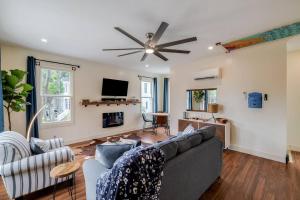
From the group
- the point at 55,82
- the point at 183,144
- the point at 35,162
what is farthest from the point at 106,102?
the point at 183,144

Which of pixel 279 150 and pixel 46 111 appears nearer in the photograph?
pixel 279 150

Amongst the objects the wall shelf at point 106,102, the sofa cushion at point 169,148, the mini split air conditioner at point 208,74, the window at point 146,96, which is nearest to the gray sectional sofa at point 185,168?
the sofa cushion at point 169,148

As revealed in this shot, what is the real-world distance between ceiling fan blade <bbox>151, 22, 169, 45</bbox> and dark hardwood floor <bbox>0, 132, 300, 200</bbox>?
8.12 feet

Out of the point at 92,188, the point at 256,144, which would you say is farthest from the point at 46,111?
the point at 256,144

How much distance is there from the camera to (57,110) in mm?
4535

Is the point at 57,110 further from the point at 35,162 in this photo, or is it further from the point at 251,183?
the point at 251,183

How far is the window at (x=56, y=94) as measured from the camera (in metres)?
4.27

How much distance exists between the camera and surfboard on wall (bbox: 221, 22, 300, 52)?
2.88 metres

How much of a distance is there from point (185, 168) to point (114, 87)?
4557 mm

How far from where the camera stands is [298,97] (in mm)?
3865

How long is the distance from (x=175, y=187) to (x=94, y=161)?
987 millimetres

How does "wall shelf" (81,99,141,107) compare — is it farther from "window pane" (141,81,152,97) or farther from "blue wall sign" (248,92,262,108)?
"blue wall sign" (248,92,262,108)

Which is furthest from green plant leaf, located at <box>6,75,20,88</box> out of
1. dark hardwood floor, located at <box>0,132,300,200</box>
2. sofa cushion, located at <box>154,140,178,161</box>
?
sofa cushion, located at <box>154,140,178,161</box>

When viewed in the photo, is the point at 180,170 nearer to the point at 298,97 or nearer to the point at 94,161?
the point at 94,161
